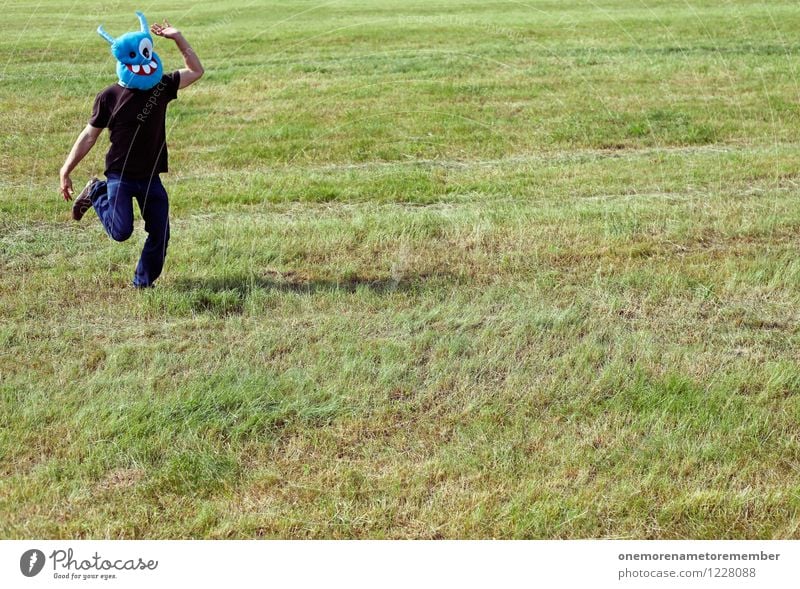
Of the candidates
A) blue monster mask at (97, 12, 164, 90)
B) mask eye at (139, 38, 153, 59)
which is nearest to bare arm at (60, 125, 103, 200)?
blue monster mask at (97, 12, 164, 90)

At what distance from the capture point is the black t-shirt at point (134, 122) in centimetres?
663

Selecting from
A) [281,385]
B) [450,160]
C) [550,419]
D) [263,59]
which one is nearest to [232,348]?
[281,385]

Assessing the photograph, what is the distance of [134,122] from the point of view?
22.0ft

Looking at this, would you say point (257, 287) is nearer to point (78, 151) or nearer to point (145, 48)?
point (78, 151)

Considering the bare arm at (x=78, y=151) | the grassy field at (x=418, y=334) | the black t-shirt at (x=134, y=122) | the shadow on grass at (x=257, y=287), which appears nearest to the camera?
the grassy field at (x=418, y=334)

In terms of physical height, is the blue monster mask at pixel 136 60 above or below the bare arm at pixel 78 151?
above

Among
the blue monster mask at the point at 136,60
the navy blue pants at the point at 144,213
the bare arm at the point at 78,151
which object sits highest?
the blue monster mask at the point at 136,60

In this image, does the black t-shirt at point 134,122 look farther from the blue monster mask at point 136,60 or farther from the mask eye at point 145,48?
the mask eye at point 145,48

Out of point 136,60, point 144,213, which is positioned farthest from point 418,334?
point 136,60

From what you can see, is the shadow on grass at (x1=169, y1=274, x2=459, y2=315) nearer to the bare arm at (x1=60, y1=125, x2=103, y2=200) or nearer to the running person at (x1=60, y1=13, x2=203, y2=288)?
the running person at (x1=60, y1=13, x2=203, y2=288)

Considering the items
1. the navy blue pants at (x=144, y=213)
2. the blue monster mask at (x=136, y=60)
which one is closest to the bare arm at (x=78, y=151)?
the navy blue pants at (x=144, y=213)

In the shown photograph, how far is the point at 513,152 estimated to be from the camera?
475 inches

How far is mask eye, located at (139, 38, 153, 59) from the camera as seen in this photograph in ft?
21.5

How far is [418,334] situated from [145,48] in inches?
105
